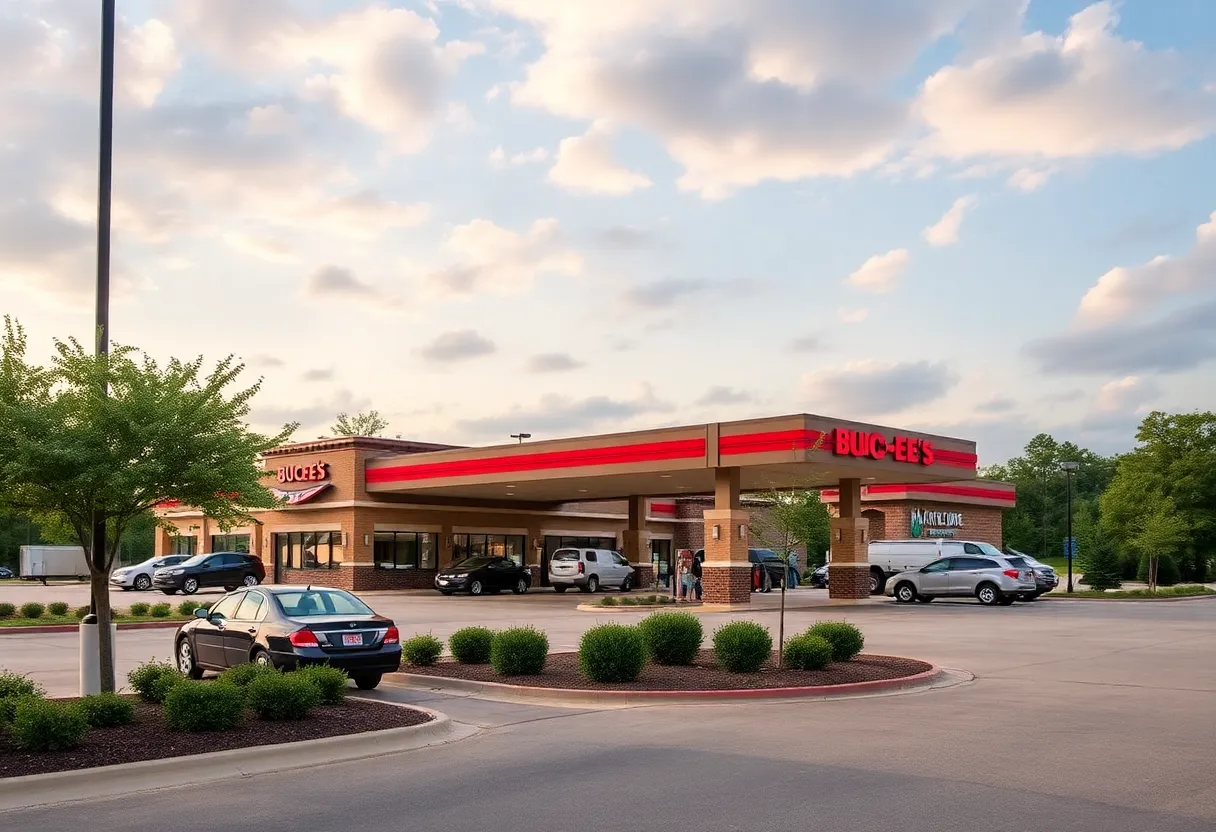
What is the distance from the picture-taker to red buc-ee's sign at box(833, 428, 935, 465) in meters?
32.9

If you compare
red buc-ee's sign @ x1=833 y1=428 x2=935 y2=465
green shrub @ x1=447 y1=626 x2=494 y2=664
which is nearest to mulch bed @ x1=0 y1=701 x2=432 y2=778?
green shrub @ x1=447 y1=626 x2=494 y2=664

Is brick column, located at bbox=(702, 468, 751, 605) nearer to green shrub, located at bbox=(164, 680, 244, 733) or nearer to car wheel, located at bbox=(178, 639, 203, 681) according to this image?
car wheel, located at bbox=(178, 639, 203, 681)

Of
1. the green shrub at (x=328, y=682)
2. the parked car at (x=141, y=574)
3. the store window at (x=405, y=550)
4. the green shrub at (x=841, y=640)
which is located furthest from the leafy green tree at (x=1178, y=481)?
the green shrub at (x=328, y=682)

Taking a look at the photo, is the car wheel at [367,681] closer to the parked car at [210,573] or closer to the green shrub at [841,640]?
the green shrub at [841,640]

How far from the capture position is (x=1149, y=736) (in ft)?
38.0

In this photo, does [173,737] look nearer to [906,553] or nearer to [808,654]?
[808,654]

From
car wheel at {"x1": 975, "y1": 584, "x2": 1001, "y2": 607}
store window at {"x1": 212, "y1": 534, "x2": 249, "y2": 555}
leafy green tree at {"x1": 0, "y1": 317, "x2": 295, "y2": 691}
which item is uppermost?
leafy green tree at {"x1": 0, "y1": 317, "x2": 295, "y2": 691}

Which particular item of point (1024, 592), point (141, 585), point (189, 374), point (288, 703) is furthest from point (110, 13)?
point (141, 585)

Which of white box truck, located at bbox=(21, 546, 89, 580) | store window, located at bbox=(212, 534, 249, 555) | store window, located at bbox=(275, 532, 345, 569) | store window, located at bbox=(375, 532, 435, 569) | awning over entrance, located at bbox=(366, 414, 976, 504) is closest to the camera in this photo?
awning over entrance, located at bbox=(366, 414, 976, 504)

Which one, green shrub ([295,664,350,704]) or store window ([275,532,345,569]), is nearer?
green shrub ([295,664,350,704])

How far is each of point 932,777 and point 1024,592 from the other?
30.8m

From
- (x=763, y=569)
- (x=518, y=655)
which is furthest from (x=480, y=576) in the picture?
(x=518, y=655)

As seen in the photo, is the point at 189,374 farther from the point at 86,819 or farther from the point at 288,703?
the point at 86,819

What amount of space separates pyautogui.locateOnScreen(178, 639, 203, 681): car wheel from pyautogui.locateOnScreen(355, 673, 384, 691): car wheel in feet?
8.31
